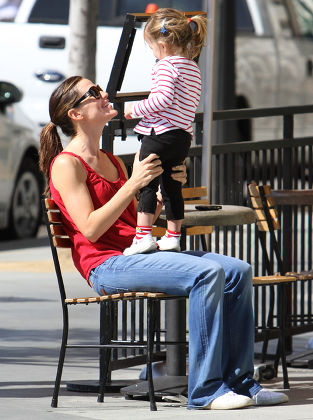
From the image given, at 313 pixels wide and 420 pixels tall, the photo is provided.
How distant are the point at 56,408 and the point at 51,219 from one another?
838 mm

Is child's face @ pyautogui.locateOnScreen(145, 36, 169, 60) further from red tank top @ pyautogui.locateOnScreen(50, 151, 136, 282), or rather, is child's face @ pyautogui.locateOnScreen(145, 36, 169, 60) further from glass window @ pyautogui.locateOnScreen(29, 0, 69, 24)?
glass window @ pyautogui.locateOnScreen(29, 0, 69, 24)

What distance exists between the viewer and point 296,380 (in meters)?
7.23

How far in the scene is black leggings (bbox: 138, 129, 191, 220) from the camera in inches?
252

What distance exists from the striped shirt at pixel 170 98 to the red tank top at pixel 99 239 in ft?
1.19

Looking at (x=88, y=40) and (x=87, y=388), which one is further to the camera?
(x=88, y=40)

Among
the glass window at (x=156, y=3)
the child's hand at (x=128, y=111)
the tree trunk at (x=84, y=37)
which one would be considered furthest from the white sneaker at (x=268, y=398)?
the glass window at (x=156, y=3)

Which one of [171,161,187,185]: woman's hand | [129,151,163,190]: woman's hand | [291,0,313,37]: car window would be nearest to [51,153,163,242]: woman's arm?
[129,151,163,190]: woman's hand

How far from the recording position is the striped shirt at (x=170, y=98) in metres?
6.38

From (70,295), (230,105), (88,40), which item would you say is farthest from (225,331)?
(230,105)

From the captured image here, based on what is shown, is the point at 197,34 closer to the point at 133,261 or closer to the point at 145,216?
the point at 145,216

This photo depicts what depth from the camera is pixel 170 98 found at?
6371mm

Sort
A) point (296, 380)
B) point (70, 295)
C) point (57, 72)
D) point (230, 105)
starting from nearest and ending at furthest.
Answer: point (296, 380) < point (70, 295) < point (57, 72) < point (230, 105)

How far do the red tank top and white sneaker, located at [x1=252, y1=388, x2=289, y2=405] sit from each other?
88cm

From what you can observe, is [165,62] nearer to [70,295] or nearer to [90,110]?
[90,110]
